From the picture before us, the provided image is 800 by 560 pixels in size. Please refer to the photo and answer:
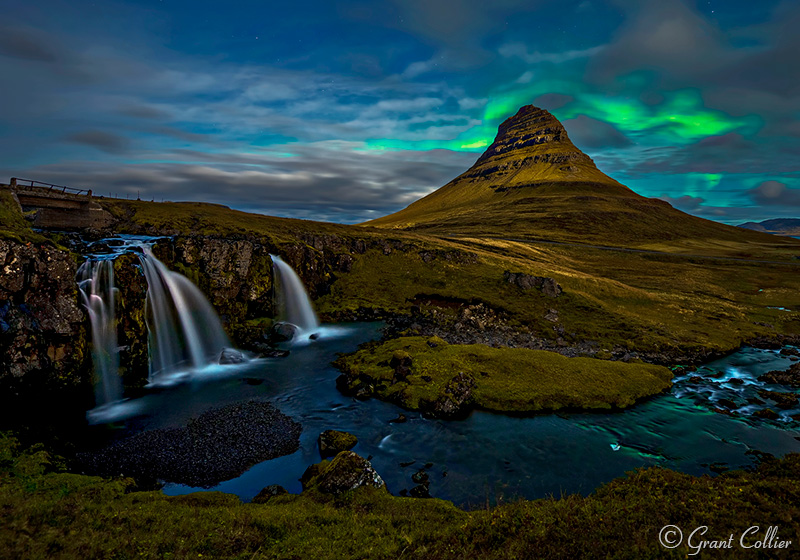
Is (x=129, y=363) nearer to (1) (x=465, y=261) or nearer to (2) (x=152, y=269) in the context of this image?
(2) (x=152, y=269)

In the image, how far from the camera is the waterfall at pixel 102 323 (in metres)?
31.8

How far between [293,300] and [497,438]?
1657 inches

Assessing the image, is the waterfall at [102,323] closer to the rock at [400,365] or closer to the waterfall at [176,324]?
the waterfall at [176,324]

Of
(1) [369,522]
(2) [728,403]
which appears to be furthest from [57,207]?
(2) [728,403]

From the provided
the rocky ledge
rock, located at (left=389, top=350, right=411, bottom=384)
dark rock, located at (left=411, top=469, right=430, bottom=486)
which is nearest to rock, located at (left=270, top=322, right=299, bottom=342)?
rock, located at (left=389, top=350, right=411, bottom=384)

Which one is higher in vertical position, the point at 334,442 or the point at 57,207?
the point at 57,207

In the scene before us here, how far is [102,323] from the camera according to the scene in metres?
34.0

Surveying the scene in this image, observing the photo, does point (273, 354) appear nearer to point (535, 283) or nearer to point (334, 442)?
point (334, 442)

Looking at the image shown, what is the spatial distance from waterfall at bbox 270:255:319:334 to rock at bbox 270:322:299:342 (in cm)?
276

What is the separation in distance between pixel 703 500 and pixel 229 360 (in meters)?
42.2

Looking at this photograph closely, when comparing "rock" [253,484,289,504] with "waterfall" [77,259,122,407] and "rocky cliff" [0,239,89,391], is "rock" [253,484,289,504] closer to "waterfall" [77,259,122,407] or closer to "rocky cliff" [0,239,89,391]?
"waterfall" [77,259,122,407]

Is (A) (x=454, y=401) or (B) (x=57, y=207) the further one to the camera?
(B) (x=57, y=207)

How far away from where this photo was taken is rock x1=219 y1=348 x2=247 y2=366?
40781 millimetres

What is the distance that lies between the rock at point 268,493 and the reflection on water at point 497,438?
836 mm
